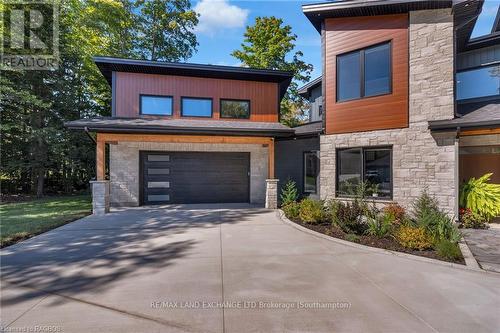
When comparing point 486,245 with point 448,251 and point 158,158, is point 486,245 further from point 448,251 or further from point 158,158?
point 158,158

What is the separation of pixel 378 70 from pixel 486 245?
586cm

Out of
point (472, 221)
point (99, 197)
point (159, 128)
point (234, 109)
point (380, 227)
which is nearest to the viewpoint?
point (380, 227)

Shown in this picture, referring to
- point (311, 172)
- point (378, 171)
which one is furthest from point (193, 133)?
point (378, 171)

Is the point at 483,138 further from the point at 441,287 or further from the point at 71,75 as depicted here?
the point at 71,75

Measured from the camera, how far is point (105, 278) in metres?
4.21

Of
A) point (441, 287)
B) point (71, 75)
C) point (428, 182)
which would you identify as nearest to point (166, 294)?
point (441, 287)

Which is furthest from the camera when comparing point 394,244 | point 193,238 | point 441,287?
point 193,238

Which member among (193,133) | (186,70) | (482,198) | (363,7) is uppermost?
(363,7)

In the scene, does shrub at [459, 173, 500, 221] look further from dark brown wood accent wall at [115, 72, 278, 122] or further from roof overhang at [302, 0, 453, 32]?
dark brown wood accent wall at [115, 72, 278, 122]

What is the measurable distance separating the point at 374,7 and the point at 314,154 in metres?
6.10

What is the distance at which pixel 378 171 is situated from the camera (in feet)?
29.6

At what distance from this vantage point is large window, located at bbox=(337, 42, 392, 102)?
29.2 feet

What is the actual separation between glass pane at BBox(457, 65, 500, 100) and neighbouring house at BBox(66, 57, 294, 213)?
632 cm

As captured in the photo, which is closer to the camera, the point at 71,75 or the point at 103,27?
the point at 71,75
